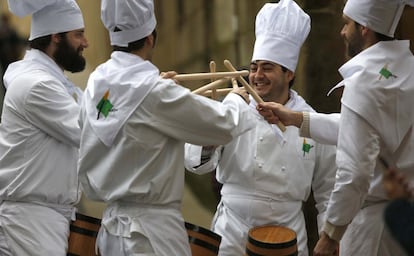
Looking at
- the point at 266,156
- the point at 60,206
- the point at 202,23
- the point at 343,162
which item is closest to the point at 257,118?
the point at 266,156

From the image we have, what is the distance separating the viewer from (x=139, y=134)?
296cm

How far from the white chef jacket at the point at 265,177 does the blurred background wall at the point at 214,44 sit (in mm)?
1024

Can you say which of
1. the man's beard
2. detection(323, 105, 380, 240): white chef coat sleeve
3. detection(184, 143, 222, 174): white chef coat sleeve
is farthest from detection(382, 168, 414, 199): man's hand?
the man's beard

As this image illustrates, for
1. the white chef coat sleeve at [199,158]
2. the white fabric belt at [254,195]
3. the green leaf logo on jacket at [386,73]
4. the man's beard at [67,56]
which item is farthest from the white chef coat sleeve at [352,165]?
the man's beard at [67,56]

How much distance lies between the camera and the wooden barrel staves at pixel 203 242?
132 inches

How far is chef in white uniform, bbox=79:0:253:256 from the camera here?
2953 millimetres

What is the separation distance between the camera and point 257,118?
145 inches

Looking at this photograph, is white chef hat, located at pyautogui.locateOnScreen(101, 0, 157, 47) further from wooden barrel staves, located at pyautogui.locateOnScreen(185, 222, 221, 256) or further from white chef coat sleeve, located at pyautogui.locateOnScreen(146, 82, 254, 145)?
wooden barrel staves, located at pyautogui.locateOnScreen(185, 222, 221, 256)

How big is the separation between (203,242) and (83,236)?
26.5 inches

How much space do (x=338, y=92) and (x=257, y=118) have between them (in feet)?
3.81

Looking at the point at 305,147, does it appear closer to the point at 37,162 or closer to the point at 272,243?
the point at 272,243

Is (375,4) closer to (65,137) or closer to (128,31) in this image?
(128,31)

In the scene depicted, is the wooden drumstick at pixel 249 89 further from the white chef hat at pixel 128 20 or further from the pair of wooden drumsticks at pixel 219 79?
the white chef hat at pixel 128 20

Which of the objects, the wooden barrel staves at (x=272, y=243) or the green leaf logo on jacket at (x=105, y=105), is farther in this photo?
the wooden barrel staves at (x=272, y=243)
